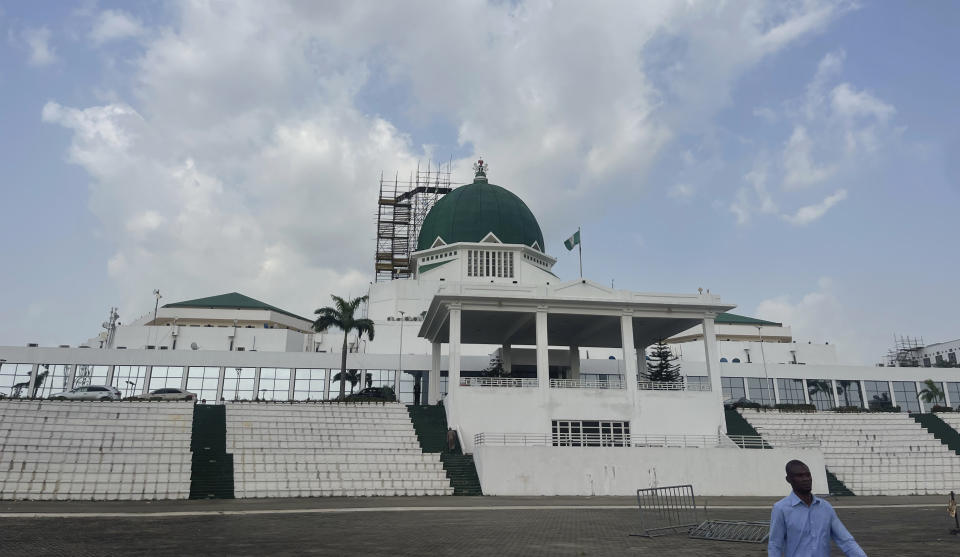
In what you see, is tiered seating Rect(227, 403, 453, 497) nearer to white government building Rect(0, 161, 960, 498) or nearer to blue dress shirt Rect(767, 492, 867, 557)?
white government building Rect(0, 161, 960, 498)

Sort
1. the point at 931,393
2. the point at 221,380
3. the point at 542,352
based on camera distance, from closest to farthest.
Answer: the point at 542,352 < the point at 221,380 < the point at 931,393

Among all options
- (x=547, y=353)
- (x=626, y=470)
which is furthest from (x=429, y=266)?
(x=626, y=470)

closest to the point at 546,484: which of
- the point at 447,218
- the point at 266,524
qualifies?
the point at 266,524

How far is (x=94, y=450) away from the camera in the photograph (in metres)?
26.1

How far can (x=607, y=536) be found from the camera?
13.0 m

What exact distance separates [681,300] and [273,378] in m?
30.5

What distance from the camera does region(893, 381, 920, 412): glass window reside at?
52875 millimetres

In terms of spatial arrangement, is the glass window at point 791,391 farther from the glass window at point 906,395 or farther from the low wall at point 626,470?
the low wall at point 626,470

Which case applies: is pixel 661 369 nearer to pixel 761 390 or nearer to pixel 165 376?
pixel 761 390

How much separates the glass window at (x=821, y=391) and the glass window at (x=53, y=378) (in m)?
59.0

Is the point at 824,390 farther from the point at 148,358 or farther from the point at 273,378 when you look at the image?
the point at 148,358

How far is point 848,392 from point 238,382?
50188mm

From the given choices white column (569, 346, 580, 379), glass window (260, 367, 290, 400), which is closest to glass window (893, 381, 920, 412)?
white column (569, 346, 580, 379)

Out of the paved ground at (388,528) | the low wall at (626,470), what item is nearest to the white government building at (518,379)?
the low wall at (626,470)
